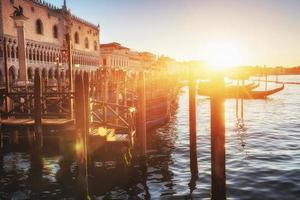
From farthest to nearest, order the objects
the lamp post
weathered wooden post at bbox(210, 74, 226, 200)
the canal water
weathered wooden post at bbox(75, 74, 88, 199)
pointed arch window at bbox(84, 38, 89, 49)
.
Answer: pointed arch window at bbox(84, 38, 89, 49), the lamp post, the canal water, weathered wooden post at bbox(75, 74, 88, 199), weathered wooden post at bbox(210, 74, 226, 200)

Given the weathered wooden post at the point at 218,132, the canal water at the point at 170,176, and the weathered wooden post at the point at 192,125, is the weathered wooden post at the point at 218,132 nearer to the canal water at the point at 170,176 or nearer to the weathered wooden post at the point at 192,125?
the canal water at the point at 170,176

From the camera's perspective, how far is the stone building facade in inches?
1322

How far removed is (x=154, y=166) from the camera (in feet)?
34.2

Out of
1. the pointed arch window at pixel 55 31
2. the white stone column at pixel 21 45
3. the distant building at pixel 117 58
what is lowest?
the white stone column at pixel 21 45

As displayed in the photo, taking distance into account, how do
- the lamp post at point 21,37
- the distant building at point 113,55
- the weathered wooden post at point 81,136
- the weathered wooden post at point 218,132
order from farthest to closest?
the distant building at point 113,55
the lamp post at point 21,37
the weathered wooden post at point 81,136
the weathered wooden post at point 218,132

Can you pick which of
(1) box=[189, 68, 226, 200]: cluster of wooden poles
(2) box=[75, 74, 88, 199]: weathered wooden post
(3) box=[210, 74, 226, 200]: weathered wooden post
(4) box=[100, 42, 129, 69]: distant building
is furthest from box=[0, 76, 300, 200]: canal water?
(4) box=[100, 42, 129, 69]: distant building

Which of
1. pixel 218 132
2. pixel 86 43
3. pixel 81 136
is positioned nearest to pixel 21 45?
pixel 81 136

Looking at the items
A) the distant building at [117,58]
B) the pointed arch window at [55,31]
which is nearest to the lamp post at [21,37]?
the pointed arch window at [55,31]

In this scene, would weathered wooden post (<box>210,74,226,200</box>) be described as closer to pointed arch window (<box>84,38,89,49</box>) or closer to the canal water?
the canal water

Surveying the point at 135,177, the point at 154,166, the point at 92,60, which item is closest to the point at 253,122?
the point at 154,166

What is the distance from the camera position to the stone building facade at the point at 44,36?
33591 mm

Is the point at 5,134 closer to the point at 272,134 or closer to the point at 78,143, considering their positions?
the point at 78,143

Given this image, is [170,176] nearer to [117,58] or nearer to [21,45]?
[21,45]

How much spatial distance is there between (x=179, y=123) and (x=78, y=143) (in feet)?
46.5
